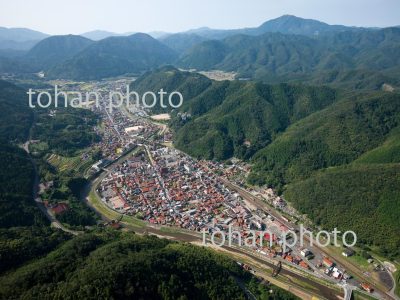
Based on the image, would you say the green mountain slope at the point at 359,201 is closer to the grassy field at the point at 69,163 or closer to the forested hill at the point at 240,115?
the forested hill at the point at 240,115

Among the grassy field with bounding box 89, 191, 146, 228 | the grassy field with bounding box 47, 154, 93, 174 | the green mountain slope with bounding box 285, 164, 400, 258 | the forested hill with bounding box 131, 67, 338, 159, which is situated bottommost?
the grassy field with bounding box 89, 191, 146, 228

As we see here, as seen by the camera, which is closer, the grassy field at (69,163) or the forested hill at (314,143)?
the forested hill at (314,143)

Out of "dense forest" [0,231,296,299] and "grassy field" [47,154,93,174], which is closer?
"dense forest" [0,231,296,299]

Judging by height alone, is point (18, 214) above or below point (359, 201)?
below

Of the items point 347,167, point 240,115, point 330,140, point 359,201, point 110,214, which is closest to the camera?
point 359,201

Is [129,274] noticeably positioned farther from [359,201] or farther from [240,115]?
[240,115]

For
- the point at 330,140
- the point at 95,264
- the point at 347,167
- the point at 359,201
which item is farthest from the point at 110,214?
the point at 330,140

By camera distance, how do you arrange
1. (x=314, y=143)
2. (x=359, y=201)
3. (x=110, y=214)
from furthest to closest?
1. (x=314, y=143)
2. (x=110, y=214)
3. (x=359, y=201)

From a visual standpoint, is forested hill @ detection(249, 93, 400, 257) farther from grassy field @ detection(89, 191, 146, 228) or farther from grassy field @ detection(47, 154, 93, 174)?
grassy field @ detection(47, 154, 93, 174)

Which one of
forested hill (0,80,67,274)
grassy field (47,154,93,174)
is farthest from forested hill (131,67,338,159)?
forested hill (0,80,67,274)

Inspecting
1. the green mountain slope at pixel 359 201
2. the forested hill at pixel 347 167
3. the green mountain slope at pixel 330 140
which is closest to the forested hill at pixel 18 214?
the green mountain slope at pixel 359 201
